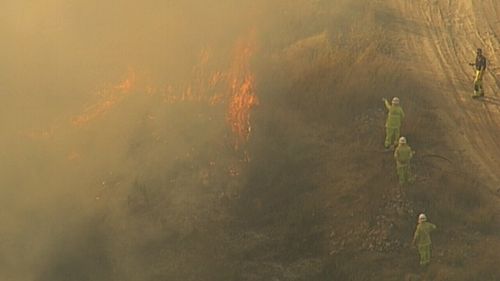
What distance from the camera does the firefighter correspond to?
16.1m

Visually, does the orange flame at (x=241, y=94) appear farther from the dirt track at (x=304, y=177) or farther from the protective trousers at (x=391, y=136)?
the protective trousers at (x=391, y=136)

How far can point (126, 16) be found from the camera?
73.7 ft

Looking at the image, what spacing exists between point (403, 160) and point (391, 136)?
3.60ft

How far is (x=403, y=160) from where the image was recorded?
44.8 feet

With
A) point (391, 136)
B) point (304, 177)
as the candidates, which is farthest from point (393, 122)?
point (304, 177)

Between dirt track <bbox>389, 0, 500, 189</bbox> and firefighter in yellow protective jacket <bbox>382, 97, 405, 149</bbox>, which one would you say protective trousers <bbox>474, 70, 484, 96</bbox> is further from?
firefighter in yellow protective jacket <bbox>382, 97, 405, 149</bbox>

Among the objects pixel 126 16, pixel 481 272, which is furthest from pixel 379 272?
pixel 126 16

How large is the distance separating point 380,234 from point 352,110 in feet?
12.9

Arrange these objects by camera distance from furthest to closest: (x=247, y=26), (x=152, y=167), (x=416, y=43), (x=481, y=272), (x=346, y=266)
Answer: (x=247, y=26) → (x=416, y=43) → (x=152, y=167) → (x=346, y=266) → (x=481, y=272)

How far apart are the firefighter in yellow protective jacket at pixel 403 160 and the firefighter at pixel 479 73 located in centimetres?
383

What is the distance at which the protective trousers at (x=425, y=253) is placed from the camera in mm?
12547

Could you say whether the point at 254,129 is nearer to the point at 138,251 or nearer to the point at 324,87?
the point at 324,87

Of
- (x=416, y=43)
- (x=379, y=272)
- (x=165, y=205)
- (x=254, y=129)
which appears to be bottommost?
(x=379, y=272)

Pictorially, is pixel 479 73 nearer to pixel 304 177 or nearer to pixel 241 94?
pixel 304 177
